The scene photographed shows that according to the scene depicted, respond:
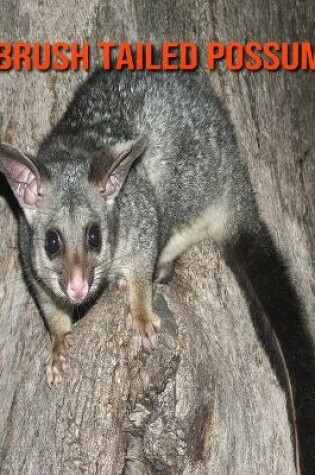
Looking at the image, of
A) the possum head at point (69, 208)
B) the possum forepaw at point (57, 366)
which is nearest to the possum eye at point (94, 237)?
the possum head at point (69, 208)

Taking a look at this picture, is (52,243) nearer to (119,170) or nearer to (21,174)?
(21,174)

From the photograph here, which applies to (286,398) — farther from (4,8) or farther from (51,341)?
(4,8)

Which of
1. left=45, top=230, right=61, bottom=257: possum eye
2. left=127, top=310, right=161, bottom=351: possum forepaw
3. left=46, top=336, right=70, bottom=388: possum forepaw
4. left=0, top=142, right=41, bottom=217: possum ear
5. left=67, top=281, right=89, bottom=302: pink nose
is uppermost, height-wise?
left=0, top=142, right=41, bottom=217: possum ear

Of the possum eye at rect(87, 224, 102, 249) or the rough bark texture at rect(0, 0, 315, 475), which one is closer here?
the rough bark texture at rect(0, 0, 315, 475)

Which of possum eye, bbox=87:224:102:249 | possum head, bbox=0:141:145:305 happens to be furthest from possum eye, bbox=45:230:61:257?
possum eye, bbox=87:224:102:249

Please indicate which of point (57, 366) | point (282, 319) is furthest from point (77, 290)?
point (282, 319)

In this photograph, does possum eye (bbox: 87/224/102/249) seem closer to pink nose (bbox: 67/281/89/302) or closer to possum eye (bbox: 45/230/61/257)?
possum eye (bbox: 45/230/61/257)

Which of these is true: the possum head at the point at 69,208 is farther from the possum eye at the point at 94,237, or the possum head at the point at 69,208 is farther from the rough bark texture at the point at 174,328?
the rough bark texture at the point at 174,328

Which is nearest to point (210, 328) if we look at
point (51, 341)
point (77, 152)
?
point (51, 341)
